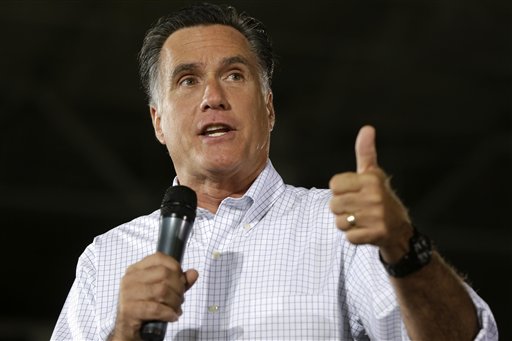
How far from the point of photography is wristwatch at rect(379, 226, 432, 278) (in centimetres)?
177

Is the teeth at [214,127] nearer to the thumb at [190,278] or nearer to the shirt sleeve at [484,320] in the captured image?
the thumb at [190,278]

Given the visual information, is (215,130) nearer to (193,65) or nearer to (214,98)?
(214,98)

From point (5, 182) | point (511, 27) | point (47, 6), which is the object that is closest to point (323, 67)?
point (511, 27)

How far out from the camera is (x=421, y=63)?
629cm

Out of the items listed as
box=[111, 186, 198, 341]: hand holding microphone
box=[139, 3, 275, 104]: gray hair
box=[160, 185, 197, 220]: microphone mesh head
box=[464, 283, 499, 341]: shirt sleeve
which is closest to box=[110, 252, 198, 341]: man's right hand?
box=[111, 186, 198, 341]: hand holding microphone

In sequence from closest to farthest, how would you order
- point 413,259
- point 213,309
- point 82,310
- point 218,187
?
point 413,259
point 213,309
point 82,310
point 218,187

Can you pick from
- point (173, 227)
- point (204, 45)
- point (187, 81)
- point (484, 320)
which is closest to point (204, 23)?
point (204, 45)

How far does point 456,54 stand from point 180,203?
15.4ft

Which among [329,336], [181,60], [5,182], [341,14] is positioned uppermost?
[341,14]

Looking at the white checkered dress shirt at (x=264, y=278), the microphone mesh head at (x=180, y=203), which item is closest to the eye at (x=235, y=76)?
the white checkered dress shirt at (x=264, y=278)

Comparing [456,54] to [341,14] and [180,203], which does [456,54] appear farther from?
[180,203]

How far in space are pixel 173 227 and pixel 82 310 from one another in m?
0.58

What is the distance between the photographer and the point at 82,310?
2320 mm

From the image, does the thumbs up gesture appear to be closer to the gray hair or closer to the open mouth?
the open mouth
